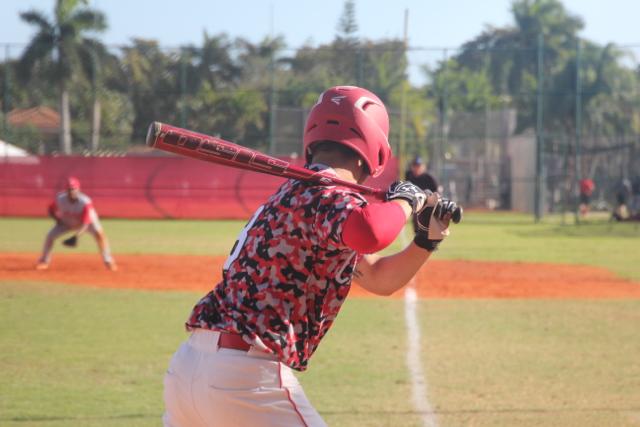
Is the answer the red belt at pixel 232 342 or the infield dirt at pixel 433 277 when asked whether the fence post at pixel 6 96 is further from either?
the red belt at pixel 232 342

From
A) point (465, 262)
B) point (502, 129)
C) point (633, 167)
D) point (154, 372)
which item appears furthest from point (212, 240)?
point (502, 129)

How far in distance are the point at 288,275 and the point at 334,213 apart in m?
0.29

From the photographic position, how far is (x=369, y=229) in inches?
134

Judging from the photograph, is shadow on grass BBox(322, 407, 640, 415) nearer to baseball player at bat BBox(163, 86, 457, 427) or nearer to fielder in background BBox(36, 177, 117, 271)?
baseball player at bat BBox(163, 86, 457, 427)

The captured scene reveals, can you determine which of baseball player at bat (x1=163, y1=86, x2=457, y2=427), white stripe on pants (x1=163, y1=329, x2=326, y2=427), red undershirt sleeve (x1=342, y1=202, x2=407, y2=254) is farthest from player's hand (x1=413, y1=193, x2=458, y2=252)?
white stripe on pants (x1=163, y1=329, x2=326, y2=427)

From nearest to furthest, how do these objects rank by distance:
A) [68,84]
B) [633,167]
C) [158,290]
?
[158,290] → [633,167] → [68,84]

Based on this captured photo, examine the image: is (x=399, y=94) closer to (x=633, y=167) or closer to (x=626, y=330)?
(x=633, y=167)

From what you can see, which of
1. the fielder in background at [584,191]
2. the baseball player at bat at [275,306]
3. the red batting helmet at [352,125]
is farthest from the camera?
the fielder in background at [584,191]

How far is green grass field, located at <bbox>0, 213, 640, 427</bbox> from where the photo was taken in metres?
7.40

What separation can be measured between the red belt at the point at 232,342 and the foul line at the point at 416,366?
12.1 feet

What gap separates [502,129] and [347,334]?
37508 mm

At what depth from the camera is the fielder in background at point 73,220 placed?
705 inches

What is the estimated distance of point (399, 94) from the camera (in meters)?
41.4

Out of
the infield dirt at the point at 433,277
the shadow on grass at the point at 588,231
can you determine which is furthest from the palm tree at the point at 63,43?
the infield dirt at the point at 433,277
